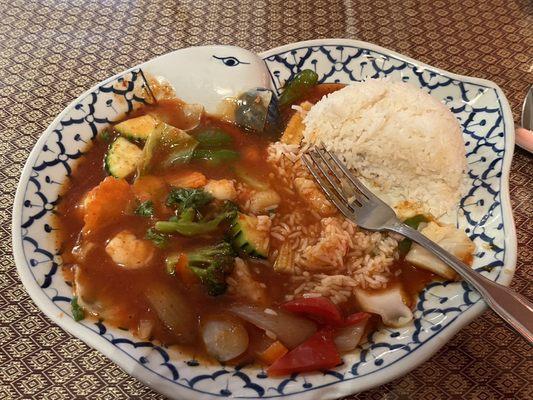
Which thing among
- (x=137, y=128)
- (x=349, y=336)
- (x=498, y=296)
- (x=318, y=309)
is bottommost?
(x=349, y=336)

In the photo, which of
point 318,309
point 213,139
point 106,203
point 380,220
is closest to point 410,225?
point 380,220

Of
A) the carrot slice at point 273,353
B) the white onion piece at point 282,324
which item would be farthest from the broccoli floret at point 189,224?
the carrot slice at point 273,353

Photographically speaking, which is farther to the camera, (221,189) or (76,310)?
(221,189)

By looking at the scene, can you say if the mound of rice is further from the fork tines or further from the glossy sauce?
the glossy sauce

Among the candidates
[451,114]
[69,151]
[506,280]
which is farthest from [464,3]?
[69,151]

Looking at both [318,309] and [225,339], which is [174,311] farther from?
[318,309]

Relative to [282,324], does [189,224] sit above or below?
above

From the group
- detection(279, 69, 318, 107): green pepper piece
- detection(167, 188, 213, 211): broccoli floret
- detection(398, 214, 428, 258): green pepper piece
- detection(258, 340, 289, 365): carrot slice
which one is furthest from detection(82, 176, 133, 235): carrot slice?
detection(398, 214, 428, 258): green pepper piece
